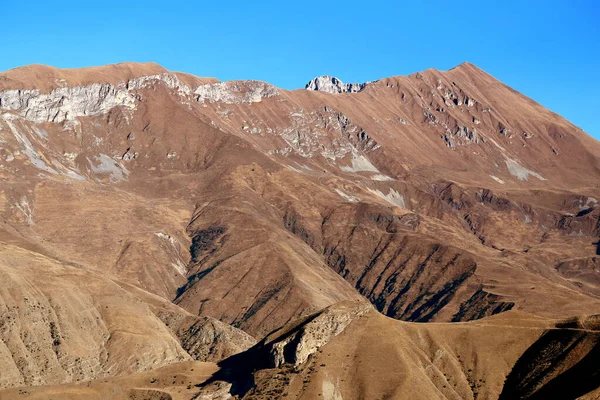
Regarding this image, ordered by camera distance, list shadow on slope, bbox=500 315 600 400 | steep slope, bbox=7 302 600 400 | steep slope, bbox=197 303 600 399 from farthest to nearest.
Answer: steep slope, bbox=7 302 600 400 → steep slope, bbox=197 303 600 399 → shadow on slope, bbox=500 315 600 400

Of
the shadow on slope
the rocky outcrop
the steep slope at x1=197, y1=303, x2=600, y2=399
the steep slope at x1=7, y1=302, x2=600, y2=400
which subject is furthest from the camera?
the rocky outcrop

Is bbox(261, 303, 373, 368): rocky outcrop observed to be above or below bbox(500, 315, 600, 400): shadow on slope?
below

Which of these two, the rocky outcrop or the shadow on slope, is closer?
the shadow on slope

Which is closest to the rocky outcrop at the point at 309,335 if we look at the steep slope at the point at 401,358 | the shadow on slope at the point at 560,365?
the steep slope at the point at 401,358

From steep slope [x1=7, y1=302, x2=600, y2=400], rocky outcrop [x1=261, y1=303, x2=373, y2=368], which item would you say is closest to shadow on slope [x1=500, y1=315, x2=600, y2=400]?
steep slope [x1=7, y1=302, x2=600, y2=400]

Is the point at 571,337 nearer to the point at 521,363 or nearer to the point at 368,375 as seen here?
the point at 521,363

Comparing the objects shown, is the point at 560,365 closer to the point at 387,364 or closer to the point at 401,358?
the point at 401,358

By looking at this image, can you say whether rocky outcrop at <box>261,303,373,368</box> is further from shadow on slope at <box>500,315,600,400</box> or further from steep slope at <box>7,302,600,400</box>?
shadow on slope at <box>500,315,600,400</box>

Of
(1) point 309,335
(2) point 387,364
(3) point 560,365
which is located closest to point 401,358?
(2) point 387,364

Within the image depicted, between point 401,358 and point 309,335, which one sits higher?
point 401,358

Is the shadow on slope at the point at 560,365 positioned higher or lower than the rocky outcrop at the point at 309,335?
higher

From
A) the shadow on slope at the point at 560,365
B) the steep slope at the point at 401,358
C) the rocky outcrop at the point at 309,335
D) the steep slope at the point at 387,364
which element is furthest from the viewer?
the rocky outcrop at the point at 309,335

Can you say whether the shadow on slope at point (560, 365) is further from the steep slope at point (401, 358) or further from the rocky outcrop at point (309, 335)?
the rocky outcrop at point (309, 335)

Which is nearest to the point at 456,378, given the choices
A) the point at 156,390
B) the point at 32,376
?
the point at 156,390
